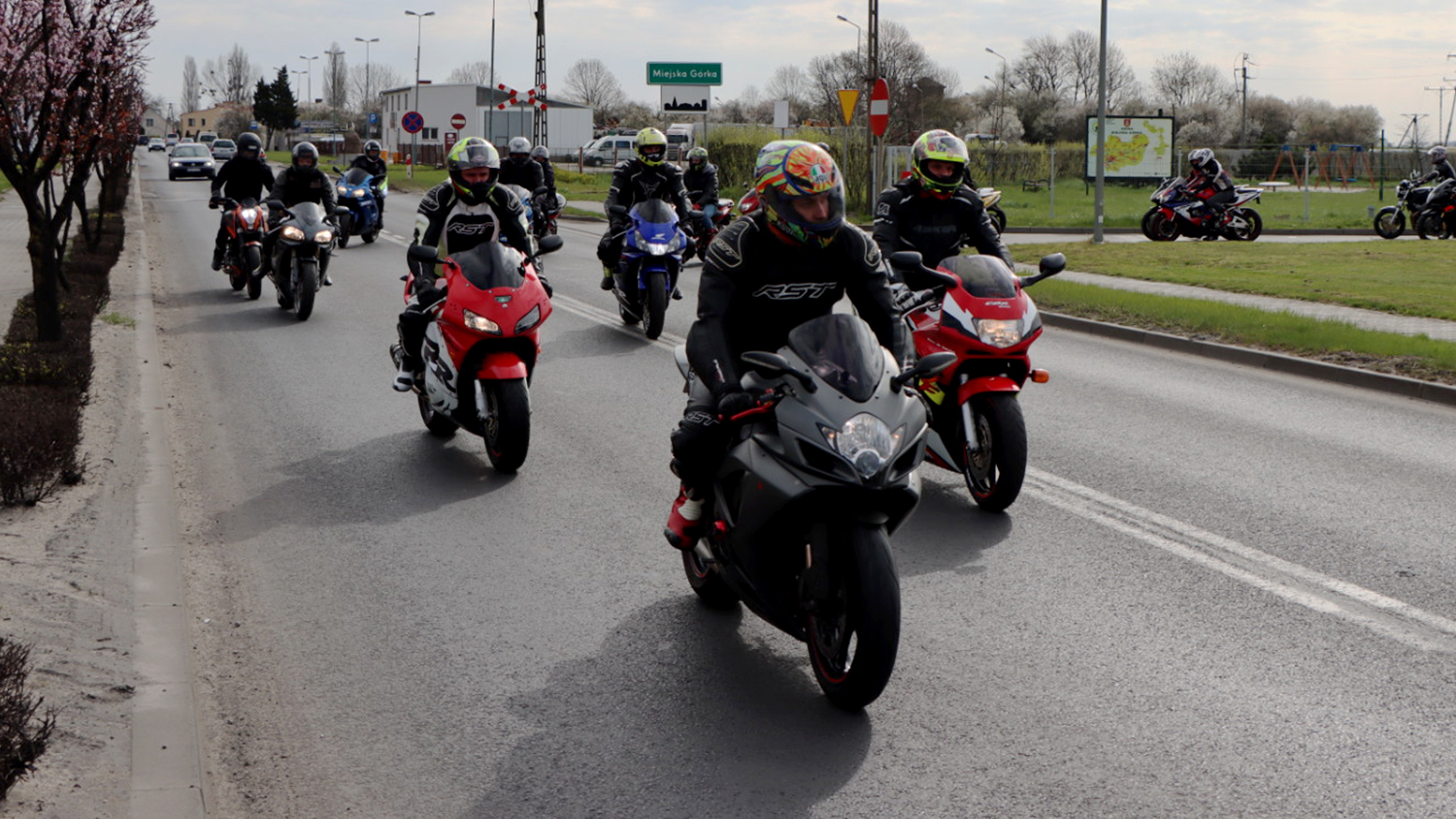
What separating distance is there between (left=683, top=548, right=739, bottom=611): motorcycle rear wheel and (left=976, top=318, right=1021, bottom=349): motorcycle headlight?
2342mm

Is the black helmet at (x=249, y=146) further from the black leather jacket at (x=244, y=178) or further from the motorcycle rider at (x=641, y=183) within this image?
the motorcycle rider at (x=641, y=183)

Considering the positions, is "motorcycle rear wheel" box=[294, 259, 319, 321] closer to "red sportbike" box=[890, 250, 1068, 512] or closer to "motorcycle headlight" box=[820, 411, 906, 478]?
"red sportbike" box=[890, 250, 1068, 512]

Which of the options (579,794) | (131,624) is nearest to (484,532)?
(131,624)

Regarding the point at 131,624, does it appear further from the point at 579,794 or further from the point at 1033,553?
the point at 1033,553

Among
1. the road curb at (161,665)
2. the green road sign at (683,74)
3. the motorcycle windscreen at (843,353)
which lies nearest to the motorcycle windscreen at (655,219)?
the road curb at (161,665)

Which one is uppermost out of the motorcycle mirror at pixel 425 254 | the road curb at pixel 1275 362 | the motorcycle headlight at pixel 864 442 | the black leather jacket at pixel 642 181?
the black leather jacket at pixel 642 181

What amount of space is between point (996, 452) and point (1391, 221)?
78.0 ft

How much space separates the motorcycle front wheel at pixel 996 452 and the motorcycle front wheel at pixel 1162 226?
2162cm

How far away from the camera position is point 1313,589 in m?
6.22

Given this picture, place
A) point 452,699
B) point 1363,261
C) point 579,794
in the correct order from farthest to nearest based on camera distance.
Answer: point 1363,261
point 452,699
point 579,794

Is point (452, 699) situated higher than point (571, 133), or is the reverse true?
point (571, 133)

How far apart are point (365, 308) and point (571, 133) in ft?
273

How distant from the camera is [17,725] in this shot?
3.96 m

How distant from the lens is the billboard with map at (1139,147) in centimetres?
3688
